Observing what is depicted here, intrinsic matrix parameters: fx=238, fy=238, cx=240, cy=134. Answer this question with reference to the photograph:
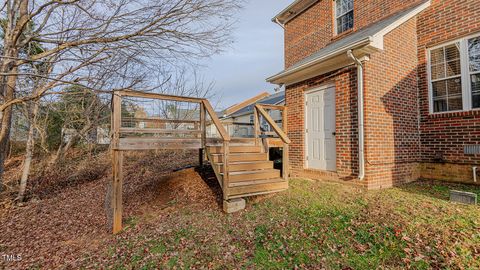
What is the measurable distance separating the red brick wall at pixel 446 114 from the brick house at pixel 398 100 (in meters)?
0.02

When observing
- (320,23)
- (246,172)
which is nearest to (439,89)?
(320,23)

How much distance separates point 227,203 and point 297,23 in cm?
859

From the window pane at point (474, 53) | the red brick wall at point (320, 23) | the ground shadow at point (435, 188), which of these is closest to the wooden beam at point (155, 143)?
the ground shadow at point (435, 188)

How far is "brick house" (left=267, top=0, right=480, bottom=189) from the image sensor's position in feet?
17.8

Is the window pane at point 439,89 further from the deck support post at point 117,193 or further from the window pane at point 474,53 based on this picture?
the deck support post at point 117,193

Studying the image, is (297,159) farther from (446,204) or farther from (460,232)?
(460,232)

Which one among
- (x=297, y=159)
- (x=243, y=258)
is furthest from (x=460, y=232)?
(x=297, y=159)

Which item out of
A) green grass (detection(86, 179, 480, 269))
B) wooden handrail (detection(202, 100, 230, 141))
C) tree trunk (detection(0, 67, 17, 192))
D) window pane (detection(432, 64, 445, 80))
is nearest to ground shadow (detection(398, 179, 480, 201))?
green grass (detection(86, 179, 480, 269))

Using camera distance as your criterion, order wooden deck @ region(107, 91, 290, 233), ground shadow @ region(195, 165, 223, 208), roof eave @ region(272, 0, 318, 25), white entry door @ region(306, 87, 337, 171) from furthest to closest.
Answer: roof eave @ region(272, 0, 318, 25) < white entry door @ region(306, 87, 337, 171) < ground shadow @ region(195, 165, 223, 208) < wooden deck @ region(107, 91, 290, 233)

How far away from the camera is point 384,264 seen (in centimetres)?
291

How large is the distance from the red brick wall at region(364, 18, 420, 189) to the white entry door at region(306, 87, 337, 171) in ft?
3.14

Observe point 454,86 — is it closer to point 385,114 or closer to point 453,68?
point 453,68

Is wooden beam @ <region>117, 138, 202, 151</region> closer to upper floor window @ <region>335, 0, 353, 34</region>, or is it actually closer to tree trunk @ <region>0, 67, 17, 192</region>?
tree trunk @ <region>0, 67, 17, 192</region>

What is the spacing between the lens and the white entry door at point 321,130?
6254 mm
